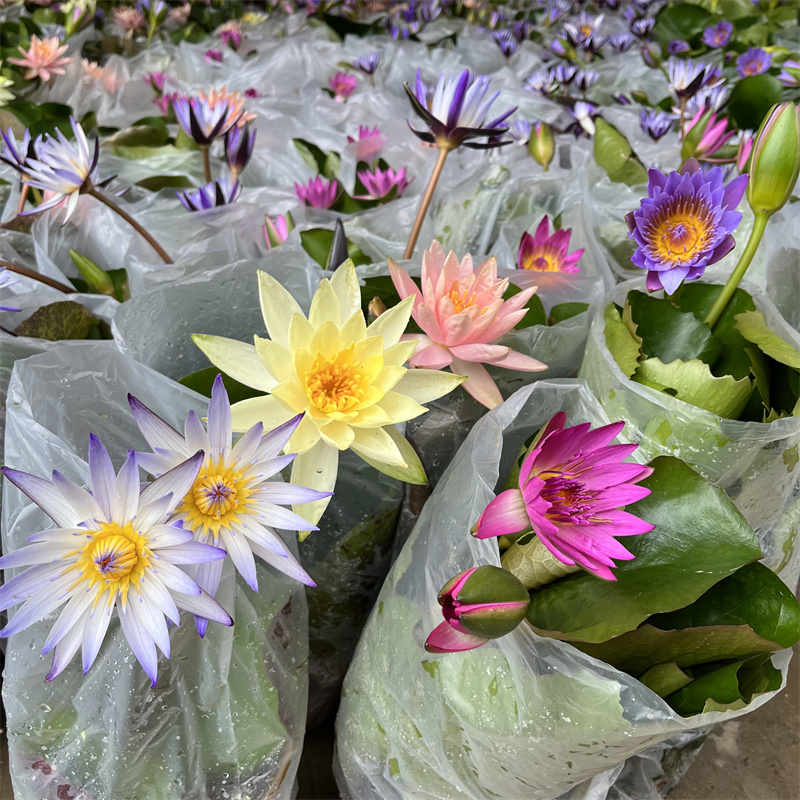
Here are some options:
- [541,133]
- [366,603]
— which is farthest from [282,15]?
[366,603]

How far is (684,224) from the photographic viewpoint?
50 cm

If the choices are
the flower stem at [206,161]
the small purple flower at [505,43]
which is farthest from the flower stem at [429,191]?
the small purple flower at [505,43]


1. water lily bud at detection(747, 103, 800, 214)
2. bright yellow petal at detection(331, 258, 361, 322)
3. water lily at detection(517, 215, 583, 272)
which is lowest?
water lily at detection(517, 215, 583, 272)

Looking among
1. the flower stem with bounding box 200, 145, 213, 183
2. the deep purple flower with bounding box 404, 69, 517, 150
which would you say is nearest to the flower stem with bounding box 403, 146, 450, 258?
the deep purple flower with bounding box 404, 69, 517, 150

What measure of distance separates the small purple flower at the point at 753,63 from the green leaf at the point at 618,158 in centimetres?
68

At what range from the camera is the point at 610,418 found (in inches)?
20.3

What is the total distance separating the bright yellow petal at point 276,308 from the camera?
44cm

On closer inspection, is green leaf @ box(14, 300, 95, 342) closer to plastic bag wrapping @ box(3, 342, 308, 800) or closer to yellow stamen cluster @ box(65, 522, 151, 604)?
plastic bag wrapping @ box(3, 342, 308, 800)

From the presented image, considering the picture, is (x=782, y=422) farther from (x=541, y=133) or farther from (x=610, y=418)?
(x=541, y=133)

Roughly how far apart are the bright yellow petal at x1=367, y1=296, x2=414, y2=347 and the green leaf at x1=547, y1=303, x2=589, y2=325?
24 cm

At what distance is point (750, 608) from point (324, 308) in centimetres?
35

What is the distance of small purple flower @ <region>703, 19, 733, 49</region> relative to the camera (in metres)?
1.73

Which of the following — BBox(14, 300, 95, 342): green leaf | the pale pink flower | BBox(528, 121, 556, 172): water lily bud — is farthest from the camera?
the pale pink flower

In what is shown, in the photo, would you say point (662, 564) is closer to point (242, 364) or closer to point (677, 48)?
point (242, 364)
